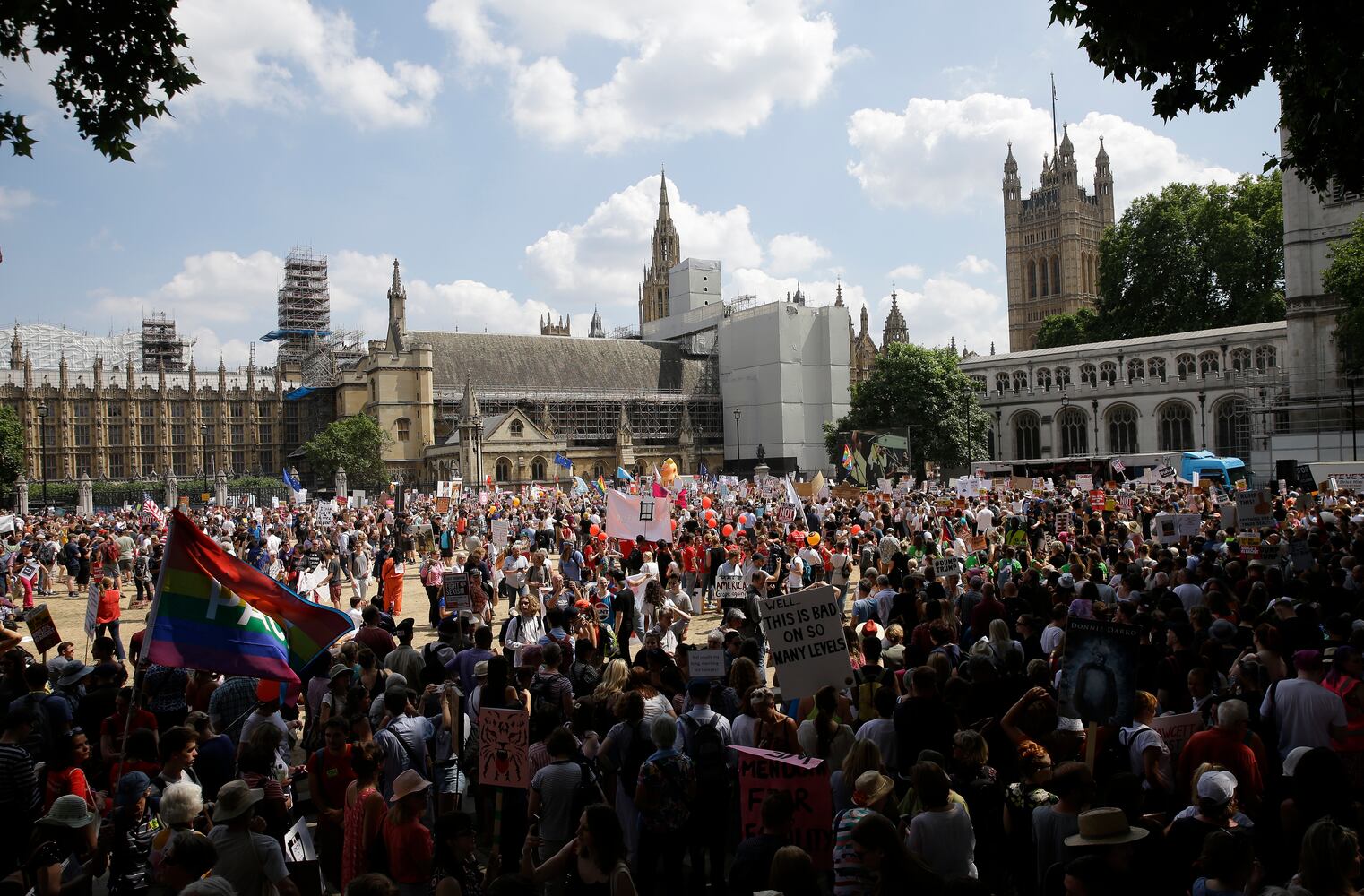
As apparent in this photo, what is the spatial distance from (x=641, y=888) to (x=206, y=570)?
3.57m

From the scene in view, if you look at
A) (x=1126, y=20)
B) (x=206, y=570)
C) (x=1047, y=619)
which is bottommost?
(x=1047, y=619)

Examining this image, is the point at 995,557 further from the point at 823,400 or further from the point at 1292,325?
the point at 823,400

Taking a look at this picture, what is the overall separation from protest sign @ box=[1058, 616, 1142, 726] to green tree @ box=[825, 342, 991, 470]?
48905 millimetres

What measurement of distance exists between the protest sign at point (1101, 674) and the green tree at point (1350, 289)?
3367 cm

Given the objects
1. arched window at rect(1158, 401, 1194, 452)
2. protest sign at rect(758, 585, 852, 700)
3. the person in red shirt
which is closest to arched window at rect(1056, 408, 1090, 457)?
arched window at rect(1158, 401, 1194, 452)

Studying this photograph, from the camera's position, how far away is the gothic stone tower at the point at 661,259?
103500 mm

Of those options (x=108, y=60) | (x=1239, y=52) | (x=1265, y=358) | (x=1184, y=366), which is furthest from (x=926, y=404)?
(x=108, y=60)

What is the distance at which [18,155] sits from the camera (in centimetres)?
963

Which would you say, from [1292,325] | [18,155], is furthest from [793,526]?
[1292,325]

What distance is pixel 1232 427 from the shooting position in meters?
54.2

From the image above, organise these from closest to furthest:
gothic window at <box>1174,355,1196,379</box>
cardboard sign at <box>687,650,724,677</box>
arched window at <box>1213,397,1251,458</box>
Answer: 1. cardboard sign at <box>687,650,724,677</box>
2. arched window at <box>1213,397,1251,458</box>
3. gothic window at <box>1174,355,1196,379</box>

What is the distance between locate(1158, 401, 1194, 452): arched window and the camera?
Result: 5594cm

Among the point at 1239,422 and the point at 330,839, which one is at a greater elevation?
the point at 1239,422

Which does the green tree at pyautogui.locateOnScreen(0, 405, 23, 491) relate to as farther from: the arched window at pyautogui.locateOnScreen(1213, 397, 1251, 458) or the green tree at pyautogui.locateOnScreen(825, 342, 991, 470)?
the arched window at pyautogui.locateOnScreen(1213, 397, 1251, 458)
